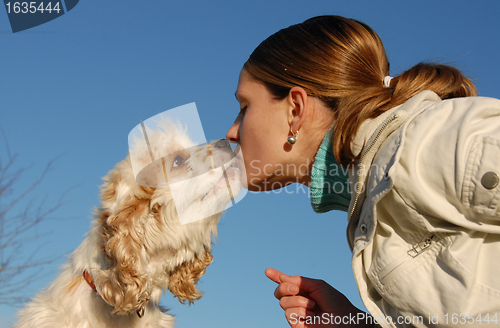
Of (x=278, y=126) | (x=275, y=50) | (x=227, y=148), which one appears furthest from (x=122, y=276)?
(x=275, y=50)

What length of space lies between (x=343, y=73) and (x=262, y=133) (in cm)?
60

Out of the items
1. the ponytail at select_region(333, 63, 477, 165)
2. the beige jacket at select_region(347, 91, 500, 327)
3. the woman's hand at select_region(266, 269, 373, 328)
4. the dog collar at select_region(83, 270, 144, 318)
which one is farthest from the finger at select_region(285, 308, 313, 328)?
the dog collar at select_region(83, 270, 144, 318)

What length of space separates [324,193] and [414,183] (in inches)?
35.3

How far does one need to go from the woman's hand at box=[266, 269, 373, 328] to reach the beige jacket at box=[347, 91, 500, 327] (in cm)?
29

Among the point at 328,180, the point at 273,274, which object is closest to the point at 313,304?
the point at 273,274

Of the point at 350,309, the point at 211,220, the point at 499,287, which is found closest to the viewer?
the point at 499,287

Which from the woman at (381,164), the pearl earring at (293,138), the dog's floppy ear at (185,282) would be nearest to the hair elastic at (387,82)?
the woman at (381,164)

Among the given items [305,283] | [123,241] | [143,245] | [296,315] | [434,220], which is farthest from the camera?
[143,245]

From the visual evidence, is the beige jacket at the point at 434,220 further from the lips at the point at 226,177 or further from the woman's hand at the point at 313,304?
the lips at the point at 226,177

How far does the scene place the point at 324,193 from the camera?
105 inches

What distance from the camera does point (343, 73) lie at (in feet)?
8.38

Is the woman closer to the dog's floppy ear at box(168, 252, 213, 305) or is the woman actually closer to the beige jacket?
the beige jacket

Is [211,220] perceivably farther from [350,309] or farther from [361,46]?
[361,46]

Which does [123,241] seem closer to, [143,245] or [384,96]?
[143,245]
